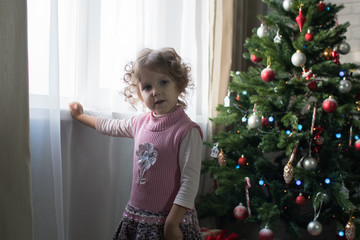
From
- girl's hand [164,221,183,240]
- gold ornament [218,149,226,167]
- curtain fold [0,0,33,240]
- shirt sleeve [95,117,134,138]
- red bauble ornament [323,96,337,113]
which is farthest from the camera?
gold ornament [218,149,226,167]

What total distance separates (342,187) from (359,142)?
226 mm

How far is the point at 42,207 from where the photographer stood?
1429 millimetres

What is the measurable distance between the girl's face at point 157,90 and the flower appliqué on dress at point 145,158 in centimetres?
14

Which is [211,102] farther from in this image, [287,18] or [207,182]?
[287,18]

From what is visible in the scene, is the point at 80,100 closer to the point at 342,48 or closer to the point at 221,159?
the point at 221,159

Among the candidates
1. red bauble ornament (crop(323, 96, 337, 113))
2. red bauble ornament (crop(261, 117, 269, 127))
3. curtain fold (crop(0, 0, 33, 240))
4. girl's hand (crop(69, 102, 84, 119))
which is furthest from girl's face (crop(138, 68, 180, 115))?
red bauble ornament (crop(323, 96, 337, 113))

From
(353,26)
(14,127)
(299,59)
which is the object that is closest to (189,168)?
(14,127)

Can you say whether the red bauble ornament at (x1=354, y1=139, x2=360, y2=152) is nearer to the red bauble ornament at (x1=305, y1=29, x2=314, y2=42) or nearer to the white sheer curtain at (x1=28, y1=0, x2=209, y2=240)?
the red bauble ornament at (x1=305, y1=29, x2=314, y2=42)

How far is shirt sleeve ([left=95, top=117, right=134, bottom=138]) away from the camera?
5.36 feet

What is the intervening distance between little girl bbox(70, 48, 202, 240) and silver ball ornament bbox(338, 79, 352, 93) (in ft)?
2.66

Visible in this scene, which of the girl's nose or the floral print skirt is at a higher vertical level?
the girl's nose

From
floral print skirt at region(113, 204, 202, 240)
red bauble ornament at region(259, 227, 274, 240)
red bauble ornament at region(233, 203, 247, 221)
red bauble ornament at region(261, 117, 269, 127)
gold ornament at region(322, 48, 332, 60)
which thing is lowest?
red bauble ornament at region(259, 227, 274, 240)

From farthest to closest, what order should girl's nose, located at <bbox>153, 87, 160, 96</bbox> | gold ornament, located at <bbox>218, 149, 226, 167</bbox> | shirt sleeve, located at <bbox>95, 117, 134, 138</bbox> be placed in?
1. gold ornament, located at <bbox>218, 149, 226, 167</bbox>
2. shirt sleeve, located at <bbox>95, 117, 134, 138</bbox>
3. girl's nose, located at <bbox>153, 87, 160, 96</bbox>

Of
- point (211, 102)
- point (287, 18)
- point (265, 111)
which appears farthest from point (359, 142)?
point (211, 102)
